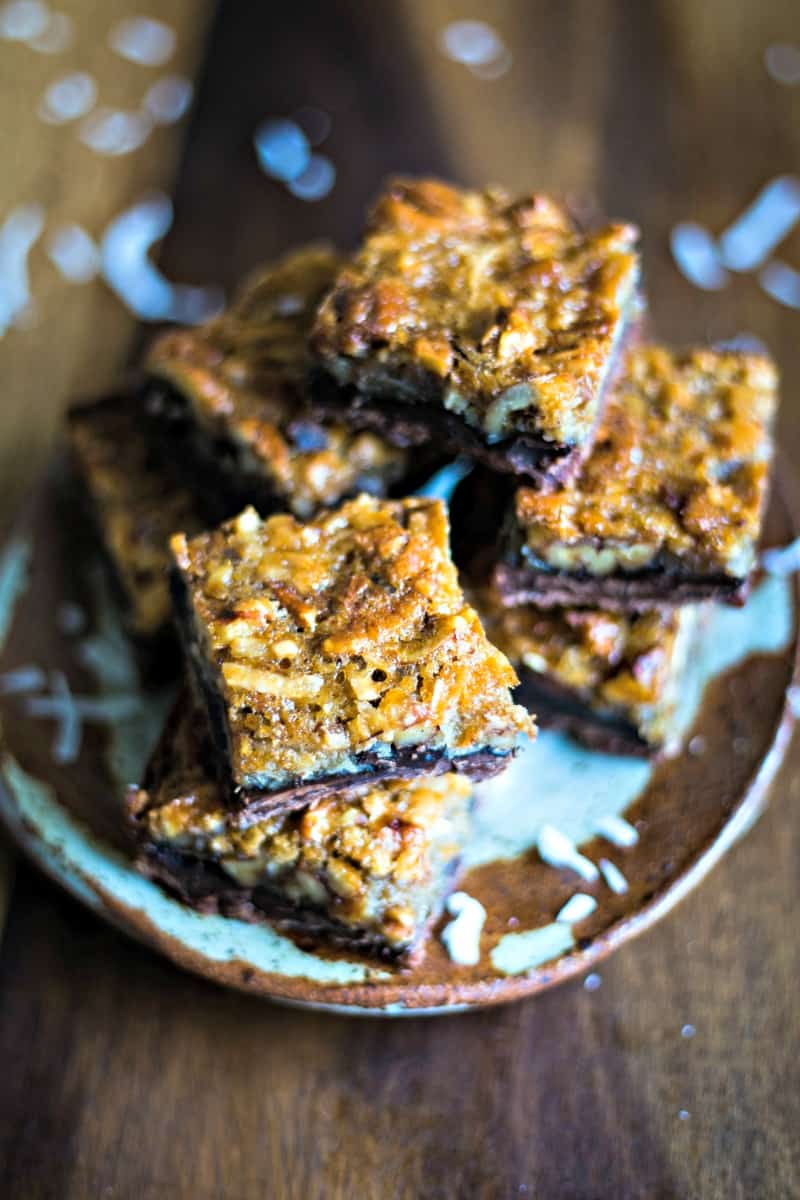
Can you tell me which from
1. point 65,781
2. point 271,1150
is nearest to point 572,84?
point 65,781

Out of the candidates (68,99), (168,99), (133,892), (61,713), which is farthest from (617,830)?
(68,99)

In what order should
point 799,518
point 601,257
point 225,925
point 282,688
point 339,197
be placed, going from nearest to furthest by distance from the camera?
point 282,688, point 225,925, point 601,257, point 799,518, point 339,197

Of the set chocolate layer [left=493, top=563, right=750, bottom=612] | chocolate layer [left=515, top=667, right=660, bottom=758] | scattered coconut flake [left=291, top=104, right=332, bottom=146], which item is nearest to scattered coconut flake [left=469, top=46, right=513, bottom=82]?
scattered coconut flake [left=291, top=104, right=332, bottom=146]

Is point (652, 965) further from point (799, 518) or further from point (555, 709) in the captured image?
point (799, 518)

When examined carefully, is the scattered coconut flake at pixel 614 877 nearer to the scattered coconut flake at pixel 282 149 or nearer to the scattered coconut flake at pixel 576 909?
the scattered coconut flake at pixel 576 909

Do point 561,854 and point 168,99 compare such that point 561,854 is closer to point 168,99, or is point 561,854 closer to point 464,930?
point 464,930

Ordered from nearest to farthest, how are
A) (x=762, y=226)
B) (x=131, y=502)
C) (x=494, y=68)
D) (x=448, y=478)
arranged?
(x=448, y=478) < (x=131, y=502) < (x=762, y=226) < (x=494, y=68)

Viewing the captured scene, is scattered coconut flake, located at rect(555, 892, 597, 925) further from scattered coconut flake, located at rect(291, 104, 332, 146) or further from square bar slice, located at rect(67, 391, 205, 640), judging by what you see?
scattered coconut flake, located at rect(291, 104, 332, 146)
